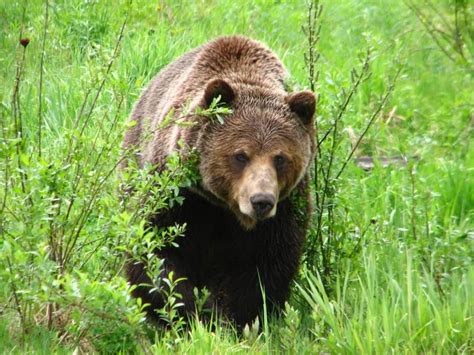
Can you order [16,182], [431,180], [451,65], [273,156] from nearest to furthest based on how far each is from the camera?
1. [16,182]
2. [273,156]
3. [431,180]
4. [451,65]

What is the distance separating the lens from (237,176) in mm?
5391

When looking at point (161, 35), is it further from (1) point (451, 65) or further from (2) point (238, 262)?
(2) point (238, 262)

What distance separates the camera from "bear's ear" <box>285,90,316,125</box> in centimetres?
552

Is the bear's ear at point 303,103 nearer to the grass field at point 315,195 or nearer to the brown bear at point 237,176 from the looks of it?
the brown bear at point 237,176

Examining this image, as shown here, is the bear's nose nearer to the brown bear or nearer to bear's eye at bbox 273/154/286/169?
the brown bear

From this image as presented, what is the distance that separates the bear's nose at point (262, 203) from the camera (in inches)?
199

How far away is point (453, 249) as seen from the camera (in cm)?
555

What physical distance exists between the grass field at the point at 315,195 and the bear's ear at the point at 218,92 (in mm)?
422

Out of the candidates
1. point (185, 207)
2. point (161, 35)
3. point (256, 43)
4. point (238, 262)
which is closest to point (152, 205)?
point (185, 207)

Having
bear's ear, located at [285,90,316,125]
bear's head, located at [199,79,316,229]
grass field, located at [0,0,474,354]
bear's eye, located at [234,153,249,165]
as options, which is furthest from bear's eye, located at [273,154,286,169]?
grass field, located at [0,0,474,354]

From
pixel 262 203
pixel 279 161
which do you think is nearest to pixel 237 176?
pixel 279 161

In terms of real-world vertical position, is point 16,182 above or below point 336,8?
below

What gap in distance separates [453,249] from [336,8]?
20.0 feet

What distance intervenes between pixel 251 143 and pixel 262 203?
0.49 meters
